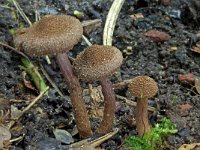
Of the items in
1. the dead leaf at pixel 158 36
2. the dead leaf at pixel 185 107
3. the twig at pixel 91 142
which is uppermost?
the dead leaf at pixel 158 36

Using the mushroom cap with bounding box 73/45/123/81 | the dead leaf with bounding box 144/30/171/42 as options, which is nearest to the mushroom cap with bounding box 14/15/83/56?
Result: the mushroom cap with bounding box 73/45/123/81

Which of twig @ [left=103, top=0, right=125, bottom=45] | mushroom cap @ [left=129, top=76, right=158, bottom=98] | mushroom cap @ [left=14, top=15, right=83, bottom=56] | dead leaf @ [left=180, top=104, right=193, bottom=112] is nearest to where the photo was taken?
mushroom cap @ [left=14, top=15, right=83, bottom=56]

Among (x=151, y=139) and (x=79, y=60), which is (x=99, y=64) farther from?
(x=151, y=139)

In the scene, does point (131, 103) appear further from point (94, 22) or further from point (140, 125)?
point (94, 22)

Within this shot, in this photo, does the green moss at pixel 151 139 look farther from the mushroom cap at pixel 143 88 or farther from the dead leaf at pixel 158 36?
the dead leaf at pixel 158 36

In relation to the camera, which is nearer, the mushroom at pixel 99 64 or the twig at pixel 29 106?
the mushroom at pixel 99 64

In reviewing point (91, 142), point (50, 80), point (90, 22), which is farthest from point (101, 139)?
point (90, 22)

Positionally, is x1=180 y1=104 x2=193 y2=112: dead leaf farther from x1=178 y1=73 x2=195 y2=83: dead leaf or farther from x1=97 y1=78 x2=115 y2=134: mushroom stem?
x1=97 y1=78 x2=115 y2=134: mushroom stem

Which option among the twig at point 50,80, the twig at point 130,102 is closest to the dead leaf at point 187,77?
the twig at point 130,102
